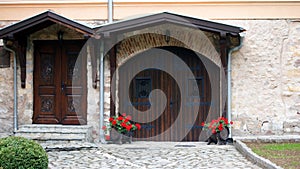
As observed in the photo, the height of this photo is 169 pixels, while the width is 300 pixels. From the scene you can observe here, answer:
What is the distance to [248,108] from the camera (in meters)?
10.5

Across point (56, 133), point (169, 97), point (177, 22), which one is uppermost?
point (177, 22)

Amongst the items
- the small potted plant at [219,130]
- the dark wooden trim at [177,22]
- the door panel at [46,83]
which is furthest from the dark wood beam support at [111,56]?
the small potted plant at [219,130]

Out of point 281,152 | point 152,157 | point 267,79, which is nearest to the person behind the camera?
point 281,152

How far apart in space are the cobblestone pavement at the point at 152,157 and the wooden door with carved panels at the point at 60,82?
4.62ft

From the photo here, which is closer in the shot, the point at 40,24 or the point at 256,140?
the point at 256,140

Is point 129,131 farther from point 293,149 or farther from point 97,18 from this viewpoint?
point 293,149

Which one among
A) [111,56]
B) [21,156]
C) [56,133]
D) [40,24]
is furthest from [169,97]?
[21,156]

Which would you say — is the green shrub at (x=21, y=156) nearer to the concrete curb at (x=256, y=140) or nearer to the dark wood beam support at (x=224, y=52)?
the concrete curb at (x=256, y=140)

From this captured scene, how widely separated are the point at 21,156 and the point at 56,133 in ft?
12.4

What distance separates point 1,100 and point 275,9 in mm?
6497

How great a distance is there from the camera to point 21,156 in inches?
247

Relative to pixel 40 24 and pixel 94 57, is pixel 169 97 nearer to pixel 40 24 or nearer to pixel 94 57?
pixel 94 57

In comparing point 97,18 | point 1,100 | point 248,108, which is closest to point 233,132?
point 248,108

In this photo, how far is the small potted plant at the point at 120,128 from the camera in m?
10.1
